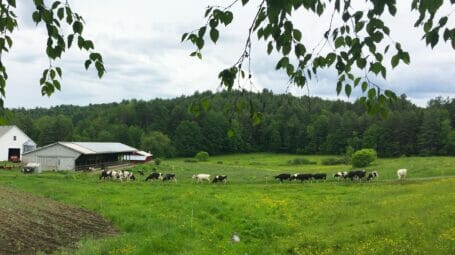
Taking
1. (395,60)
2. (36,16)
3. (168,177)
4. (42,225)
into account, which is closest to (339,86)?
(395,60)

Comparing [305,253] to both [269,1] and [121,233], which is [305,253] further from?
[269,1]

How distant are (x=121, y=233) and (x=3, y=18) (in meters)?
13.6

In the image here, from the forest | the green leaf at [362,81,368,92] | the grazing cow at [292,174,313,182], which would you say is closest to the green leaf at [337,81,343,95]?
the green leaf at [362,81,368,92]

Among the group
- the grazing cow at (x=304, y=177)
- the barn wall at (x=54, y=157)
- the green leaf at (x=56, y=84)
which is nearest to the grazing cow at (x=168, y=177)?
the grazing cow at (x=304, y=177)

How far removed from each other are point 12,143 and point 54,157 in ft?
75.5

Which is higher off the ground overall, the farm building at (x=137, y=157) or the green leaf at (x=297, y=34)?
the green leaf at (x=297, y=34)

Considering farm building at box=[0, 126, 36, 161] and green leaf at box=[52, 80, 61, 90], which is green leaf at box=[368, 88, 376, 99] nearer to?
green leaf at box=[52, 80, 61, 90]

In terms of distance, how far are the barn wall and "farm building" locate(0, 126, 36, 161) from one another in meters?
16.8

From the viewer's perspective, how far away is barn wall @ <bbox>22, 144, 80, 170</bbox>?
5509 centimetres

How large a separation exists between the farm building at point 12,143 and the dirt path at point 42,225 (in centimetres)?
5405

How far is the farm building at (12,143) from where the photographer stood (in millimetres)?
72250

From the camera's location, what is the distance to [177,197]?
2580 cm

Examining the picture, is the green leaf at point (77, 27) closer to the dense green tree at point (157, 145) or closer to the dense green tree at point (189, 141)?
the dense green tree at point (157, 145)

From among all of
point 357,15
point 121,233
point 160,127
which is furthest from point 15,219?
point 160,127
